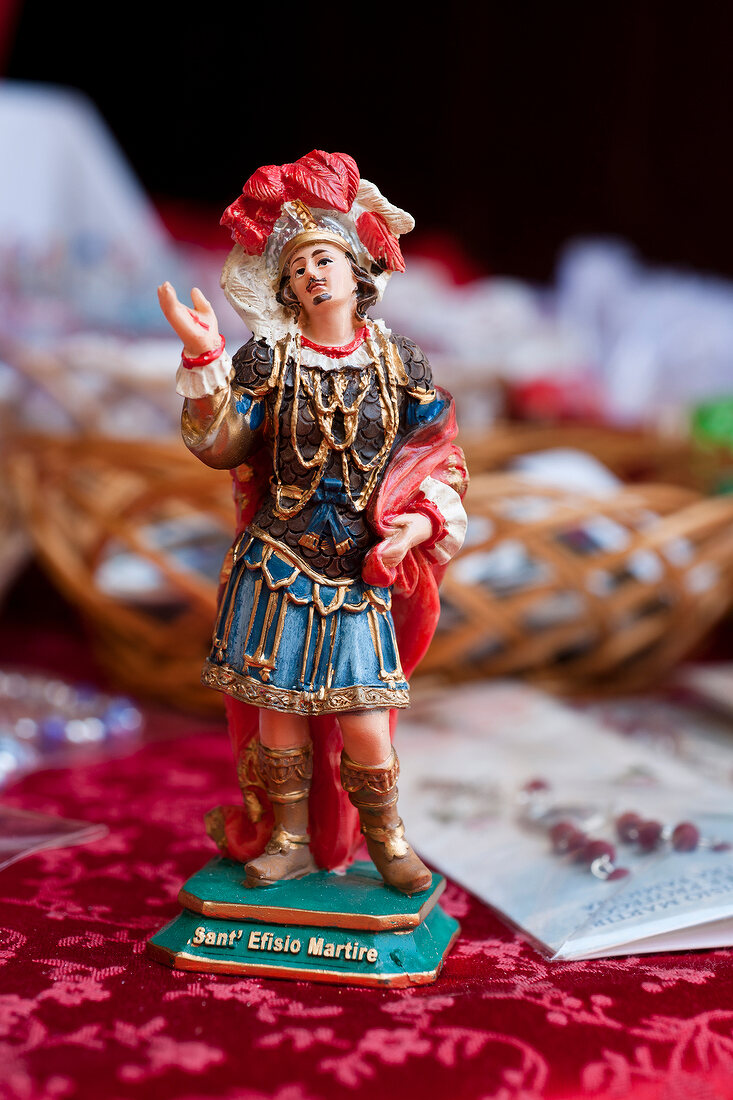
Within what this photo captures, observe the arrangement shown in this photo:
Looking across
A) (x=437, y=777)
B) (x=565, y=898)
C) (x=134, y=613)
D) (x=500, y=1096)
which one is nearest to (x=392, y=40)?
(x=134, y=613)

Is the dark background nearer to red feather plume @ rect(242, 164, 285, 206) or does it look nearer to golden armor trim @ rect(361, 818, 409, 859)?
red feather plume @ rect(242, 164, 285, 206)

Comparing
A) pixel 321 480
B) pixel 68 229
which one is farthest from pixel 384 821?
pixel 68 229

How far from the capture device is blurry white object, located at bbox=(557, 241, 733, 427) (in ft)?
7.20

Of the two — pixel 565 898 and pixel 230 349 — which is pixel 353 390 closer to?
pixel 565 898

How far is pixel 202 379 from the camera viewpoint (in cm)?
81

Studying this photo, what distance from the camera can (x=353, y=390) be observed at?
2.80ft

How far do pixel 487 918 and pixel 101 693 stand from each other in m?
0.72

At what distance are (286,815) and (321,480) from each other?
10.3 inches

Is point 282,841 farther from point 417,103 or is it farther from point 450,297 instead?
point 417,103

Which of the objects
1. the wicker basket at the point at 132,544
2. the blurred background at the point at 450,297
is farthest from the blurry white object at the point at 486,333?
the wicker basket at the point at 132,544

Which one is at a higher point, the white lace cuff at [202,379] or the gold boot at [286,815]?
the white lace cuff at [202,379]

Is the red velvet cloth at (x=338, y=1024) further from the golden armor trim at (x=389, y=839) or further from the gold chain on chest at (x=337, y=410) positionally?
the gold chain on chest at (x=337, y=410)

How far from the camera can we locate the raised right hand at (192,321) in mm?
787

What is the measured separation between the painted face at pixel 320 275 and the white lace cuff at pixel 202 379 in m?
0.08
